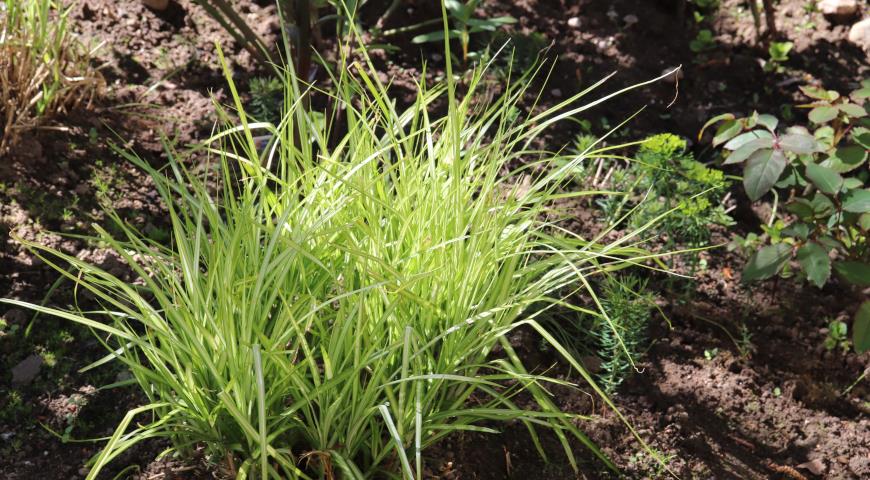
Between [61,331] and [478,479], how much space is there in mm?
1083

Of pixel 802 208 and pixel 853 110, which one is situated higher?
pixel 853 110

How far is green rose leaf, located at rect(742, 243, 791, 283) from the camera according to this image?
2318mm

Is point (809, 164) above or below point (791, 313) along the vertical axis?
above

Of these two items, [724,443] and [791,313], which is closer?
[724,443]

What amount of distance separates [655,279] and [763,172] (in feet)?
1.49

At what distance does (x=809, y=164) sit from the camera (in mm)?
2291

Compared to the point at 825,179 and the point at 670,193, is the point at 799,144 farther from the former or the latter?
the point at 670,193

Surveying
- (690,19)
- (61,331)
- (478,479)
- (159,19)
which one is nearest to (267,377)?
(478,479)

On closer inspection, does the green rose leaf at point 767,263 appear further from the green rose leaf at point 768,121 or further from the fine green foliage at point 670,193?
the green rose leaf at point 768,121

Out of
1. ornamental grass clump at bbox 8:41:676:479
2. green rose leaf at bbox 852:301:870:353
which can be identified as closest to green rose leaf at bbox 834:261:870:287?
green rose leaf at bbox 852:301:870:353

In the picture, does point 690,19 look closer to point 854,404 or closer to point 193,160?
point 854,404

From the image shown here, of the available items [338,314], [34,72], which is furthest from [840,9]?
[34,72]

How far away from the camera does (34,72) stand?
2473 mm

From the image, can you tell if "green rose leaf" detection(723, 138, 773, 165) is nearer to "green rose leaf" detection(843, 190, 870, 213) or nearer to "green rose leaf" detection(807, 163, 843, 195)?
"green rose leaf" detection(807, 163, 843, 195)
